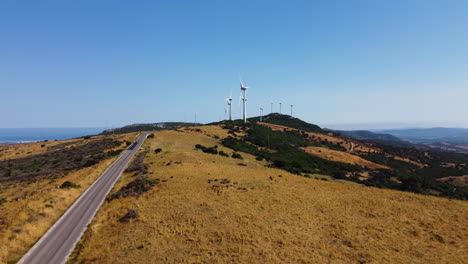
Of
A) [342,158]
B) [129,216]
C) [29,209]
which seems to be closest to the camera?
[129,216]

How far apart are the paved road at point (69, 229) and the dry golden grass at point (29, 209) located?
1.05m

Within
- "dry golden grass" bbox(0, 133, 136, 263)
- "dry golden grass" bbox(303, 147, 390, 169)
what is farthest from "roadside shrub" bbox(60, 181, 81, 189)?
"dry golden grass" bbox(303, 147, 390, 169)

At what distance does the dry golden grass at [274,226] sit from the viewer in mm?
20125

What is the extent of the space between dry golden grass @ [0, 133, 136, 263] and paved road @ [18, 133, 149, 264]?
1.05 m

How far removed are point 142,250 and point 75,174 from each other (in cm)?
3813

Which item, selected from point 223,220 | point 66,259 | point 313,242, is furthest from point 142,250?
point 313,242

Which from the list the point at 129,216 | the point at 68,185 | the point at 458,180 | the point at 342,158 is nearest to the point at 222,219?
the point at 129,216

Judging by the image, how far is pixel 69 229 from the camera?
27344 mm

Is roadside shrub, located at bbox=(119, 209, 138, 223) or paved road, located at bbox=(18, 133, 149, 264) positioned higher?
roadside shrub, located at bbox=(119, 209, 138, 223)

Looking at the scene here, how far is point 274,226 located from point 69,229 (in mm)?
23288

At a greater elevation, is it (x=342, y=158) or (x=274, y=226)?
(x=274, y=226)

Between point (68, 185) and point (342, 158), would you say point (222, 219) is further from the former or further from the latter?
point (342, 158)

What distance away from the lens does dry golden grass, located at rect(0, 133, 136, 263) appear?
24.0m

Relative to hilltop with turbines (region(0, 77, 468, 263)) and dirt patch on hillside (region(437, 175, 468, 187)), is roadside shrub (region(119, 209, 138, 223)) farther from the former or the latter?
dirt patch on hillside (region(437, 175, 468, 187))
